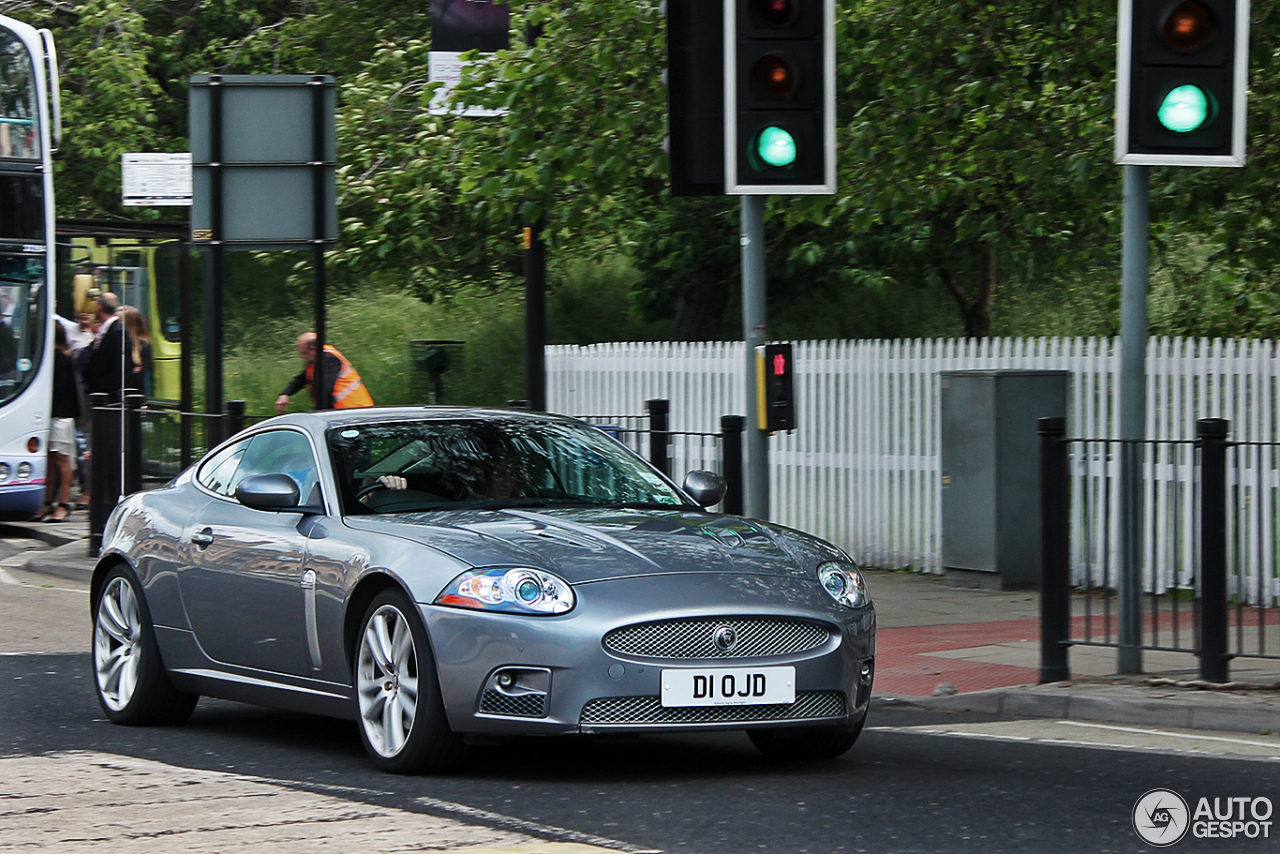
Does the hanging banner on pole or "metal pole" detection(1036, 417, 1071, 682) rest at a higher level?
the hanging banner on pole

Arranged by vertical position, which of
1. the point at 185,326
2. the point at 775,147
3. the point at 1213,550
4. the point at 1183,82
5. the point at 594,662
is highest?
the point at 1183,82

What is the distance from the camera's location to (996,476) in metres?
14.1

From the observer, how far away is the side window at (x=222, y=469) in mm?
8672

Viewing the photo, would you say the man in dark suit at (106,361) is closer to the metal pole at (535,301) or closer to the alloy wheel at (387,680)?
the metal pole at (535,301)

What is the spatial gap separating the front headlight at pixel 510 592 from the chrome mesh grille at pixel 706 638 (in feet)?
0.78

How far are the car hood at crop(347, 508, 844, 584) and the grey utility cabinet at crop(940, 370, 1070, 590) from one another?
6.49 m

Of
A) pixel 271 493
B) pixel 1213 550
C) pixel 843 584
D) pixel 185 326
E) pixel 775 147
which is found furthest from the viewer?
pixel 185 326

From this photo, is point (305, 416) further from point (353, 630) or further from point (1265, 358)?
point (1265, 358)

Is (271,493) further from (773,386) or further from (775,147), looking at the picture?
(775,147)

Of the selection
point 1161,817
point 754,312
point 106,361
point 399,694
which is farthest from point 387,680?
point 106,361

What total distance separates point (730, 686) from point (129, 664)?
318 cm

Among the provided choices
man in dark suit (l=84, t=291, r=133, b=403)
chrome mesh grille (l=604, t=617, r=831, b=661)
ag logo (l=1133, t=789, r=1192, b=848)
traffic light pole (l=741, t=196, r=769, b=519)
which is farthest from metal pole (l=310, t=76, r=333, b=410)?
ag logo (l=1133, t=789, r=1192, b=848)

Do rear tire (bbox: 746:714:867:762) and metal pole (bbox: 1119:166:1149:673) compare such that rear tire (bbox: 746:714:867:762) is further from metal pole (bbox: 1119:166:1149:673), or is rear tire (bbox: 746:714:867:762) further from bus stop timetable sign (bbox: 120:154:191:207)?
bus stop timetable sign (bbox: 120:154:191:207)

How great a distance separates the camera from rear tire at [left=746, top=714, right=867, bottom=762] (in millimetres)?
7453
